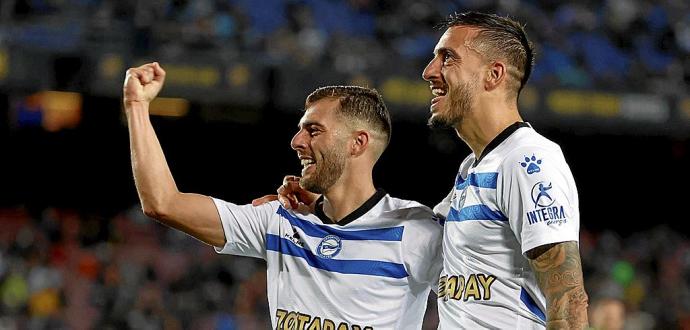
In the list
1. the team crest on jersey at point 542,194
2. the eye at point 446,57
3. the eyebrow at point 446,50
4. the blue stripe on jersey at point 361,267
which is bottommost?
the blue stripe on jersey at point 361,267

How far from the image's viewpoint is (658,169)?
47.4ft

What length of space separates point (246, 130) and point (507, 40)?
35.0 feet

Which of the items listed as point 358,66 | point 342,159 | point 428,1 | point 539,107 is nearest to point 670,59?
point 539,107

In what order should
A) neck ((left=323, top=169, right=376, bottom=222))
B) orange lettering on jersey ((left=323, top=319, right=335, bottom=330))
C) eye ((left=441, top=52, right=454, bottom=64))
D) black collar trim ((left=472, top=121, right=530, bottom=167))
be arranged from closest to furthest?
1. black collar trim ((left=472, top=121, right=530, bottom=167))
2. eye ((left=441, top=52, right=454, bottom=64))
3. orange lettering on jersey ((left=323, top=319, right=335, bottom=330))
4. neck ((left=323, top=169, right=376, bottom=222))

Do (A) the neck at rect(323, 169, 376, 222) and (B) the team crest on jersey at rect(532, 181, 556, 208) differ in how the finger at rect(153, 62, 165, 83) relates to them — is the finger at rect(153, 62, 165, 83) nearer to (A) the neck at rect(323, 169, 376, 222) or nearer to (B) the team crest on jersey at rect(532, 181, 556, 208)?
(A) the neck at rect(323, 169, 376, 222)

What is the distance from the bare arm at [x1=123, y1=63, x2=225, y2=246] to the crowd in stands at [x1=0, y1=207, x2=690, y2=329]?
7.23 m

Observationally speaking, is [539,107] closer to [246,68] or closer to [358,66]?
[358,66]

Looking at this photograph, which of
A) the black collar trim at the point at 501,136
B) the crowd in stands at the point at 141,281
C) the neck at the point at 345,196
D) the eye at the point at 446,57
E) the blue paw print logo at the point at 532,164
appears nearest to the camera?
the blue paw print logo at the point at 532,164

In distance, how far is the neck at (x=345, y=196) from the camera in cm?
356

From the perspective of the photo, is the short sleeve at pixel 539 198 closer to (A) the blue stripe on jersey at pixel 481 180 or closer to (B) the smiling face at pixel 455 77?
(A) the blue stripe on jersey at pixel 481 180

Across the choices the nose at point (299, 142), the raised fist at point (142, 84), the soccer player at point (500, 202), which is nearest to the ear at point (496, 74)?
the soccer player at point (500, 202)

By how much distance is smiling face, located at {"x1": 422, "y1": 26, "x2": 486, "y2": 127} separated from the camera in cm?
301

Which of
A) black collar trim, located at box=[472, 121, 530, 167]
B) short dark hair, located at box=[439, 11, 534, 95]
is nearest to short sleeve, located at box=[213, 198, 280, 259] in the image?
black collar trim, located at box=[472, 121, 530, 167]

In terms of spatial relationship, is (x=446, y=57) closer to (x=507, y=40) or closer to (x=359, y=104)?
(x=507, y=40)
